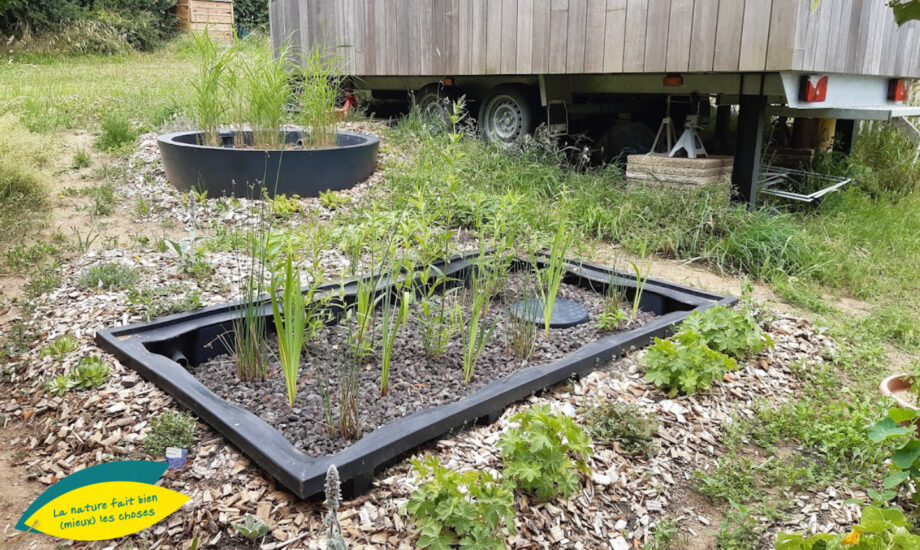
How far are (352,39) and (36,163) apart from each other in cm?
362

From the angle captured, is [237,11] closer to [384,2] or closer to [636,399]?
[384,2]

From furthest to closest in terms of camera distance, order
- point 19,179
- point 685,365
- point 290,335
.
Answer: point 19,179 < point 685,365 < point 290,335

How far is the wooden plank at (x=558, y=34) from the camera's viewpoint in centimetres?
590

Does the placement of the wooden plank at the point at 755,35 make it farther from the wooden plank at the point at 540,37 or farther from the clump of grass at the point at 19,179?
the clump of grass at the point at 19,179

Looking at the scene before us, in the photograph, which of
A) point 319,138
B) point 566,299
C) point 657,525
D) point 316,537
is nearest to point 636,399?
point 657,525

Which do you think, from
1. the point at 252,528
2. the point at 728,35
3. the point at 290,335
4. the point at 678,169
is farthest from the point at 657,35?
the point at 252,528

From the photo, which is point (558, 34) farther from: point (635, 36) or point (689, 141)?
point (689, 141)

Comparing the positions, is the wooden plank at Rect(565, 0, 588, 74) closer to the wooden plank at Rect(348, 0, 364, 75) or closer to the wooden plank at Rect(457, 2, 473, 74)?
the wooden plank at Rect(457, 2, 473, 74)

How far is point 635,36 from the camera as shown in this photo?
17.9 feet

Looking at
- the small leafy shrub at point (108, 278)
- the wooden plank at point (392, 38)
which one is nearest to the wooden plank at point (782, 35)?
the wooden plank at point (392, 38)

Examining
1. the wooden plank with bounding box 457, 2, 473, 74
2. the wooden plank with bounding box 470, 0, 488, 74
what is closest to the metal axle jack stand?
the wooden plank with bounding box 470, 0, 488, 74

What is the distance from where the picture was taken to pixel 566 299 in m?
3.82

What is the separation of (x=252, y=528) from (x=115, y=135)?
6.07m

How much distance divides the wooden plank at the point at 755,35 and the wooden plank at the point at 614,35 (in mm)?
982
